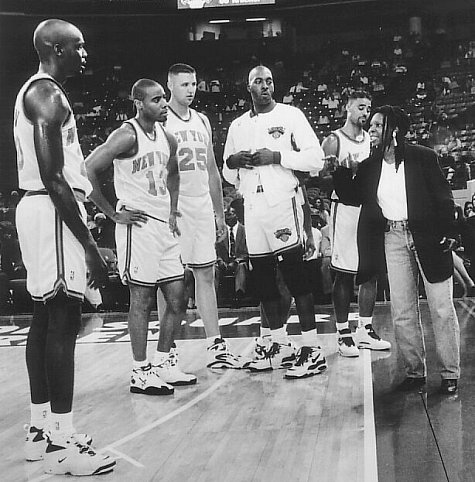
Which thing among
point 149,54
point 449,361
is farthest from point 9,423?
point 149,54

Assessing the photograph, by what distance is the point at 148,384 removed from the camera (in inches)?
173

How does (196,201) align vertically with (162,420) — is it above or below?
above

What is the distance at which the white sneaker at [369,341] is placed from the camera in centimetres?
566

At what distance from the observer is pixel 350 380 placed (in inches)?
179

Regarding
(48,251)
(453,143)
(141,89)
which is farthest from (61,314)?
(453,143)

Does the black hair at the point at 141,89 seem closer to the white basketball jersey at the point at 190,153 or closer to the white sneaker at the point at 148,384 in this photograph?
the white basketball jersey at the point at 190,153

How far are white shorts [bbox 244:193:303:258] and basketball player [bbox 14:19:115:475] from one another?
201cm

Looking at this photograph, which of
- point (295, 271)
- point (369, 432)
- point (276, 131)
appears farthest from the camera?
point (276, 131)

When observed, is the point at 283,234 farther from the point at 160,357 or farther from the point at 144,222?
the point at 160,357

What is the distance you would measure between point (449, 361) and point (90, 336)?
4178 millimetres

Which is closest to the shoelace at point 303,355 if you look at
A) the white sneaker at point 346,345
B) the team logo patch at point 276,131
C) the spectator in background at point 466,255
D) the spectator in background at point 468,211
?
the white sneaker at point 346,345

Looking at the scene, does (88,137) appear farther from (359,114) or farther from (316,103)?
(359,114)

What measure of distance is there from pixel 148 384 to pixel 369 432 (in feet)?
5.07

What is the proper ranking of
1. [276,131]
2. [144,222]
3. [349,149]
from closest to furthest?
[144,222] → [276,131] → [349,149]
